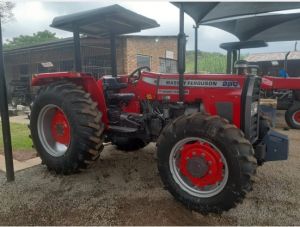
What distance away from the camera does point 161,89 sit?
3.46 m

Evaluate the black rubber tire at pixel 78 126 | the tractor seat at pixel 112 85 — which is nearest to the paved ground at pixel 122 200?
the black rubber tire at pixel 78 126

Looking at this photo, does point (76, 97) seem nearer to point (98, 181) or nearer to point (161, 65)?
point (98, 181)

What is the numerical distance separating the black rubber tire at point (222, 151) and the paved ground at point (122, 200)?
14 cm

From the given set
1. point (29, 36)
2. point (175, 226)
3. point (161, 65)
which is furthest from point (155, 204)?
point (29, 36)

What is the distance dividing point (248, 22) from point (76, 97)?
7106 mm

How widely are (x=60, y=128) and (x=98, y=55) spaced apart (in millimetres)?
10651

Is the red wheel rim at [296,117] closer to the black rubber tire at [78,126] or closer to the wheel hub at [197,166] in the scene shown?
the wheel hub at [197,166]

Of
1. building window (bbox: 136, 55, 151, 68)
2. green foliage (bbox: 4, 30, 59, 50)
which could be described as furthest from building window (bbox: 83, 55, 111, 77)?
green foliage (bbox: 4, 30, 59, 50)

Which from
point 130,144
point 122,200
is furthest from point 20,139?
point 122,200

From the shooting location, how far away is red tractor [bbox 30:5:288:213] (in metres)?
2.57

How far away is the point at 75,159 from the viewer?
334 centimetres

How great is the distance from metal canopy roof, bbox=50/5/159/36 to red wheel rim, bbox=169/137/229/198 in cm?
168

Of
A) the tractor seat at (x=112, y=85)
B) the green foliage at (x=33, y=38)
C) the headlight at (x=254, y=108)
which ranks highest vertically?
the green foliage at (x=33, y=38)

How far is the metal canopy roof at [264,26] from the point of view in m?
8.48
